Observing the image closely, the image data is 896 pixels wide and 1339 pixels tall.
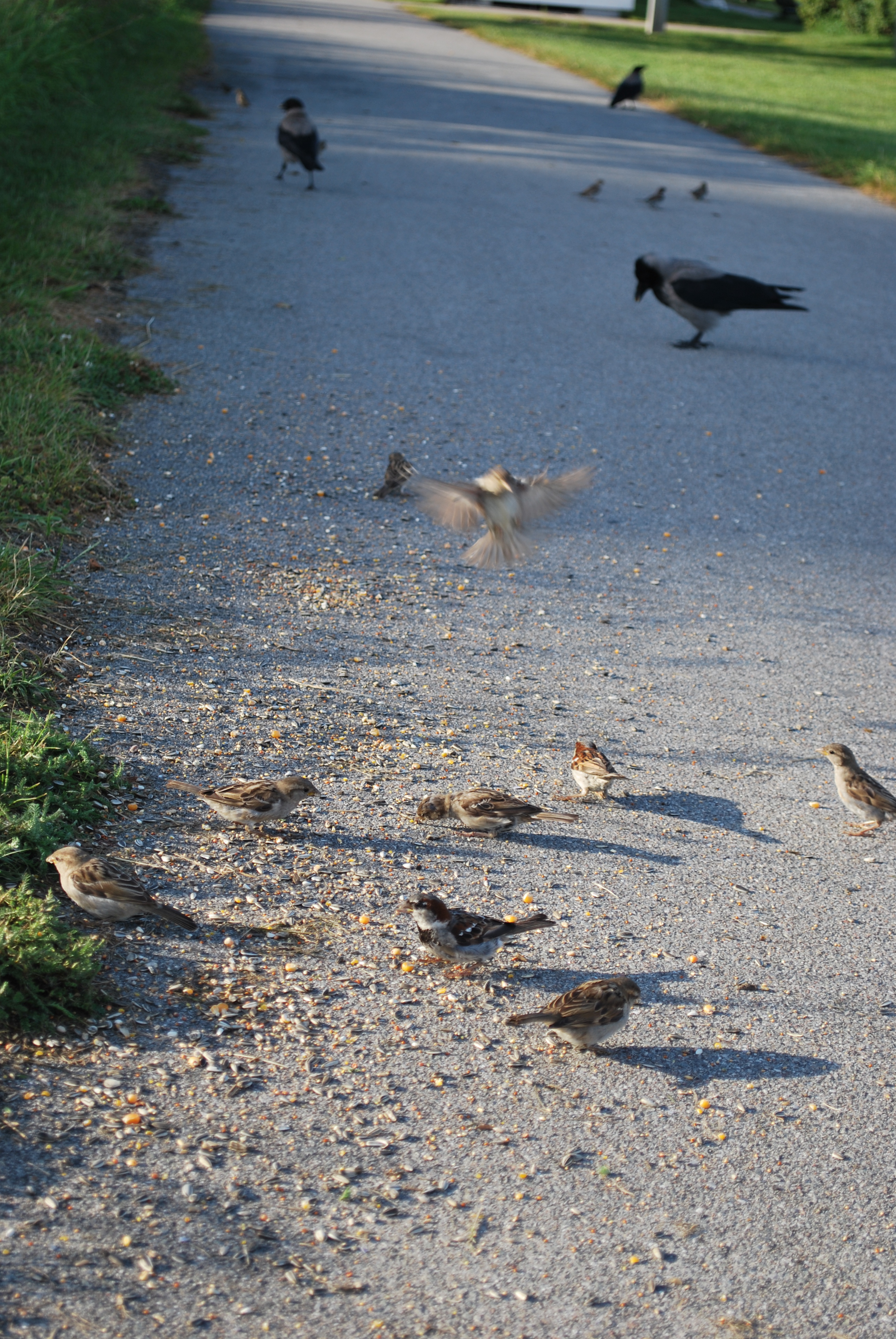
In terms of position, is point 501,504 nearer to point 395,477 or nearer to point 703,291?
point 395,477

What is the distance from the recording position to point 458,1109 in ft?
11.9

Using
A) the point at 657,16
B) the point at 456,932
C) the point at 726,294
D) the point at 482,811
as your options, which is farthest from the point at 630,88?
the point at 456,932

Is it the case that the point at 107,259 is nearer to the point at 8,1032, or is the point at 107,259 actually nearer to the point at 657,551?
the point at 657,551

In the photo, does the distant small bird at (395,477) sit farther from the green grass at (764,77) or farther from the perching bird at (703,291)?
the green grass at (764,77)

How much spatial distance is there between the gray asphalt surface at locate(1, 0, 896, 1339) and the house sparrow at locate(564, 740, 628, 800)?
0.30ft

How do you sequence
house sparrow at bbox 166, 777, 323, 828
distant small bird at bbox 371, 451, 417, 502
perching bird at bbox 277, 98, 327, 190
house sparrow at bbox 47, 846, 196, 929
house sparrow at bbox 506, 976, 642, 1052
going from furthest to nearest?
perching bird at bbox 277, 98, 327, 190 < distant small bird at bbox 371, 451, 417, 502 < house sparrow at bbox 166, 777, 323, 828 < house sparrow at bbox 47, 846, 196, 929 < house sparrow at bbox 506, 976, 642, 1052

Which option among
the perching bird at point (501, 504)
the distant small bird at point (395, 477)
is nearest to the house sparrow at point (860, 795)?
the perching bird at point (501, 504)

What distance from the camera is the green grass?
21969mm

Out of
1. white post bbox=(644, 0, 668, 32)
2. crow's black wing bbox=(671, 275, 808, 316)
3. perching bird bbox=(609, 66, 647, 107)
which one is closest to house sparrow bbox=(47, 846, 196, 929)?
crow's black wing bbox=(671, 275, 808, 316)

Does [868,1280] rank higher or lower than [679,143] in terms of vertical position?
lower

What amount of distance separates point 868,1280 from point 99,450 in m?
6.68

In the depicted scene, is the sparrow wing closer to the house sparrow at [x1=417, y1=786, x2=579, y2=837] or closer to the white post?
the house sparrow at [x1=417, y1=786, x2=579, y2=837]

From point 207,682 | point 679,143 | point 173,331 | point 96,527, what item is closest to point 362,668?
point 207,682

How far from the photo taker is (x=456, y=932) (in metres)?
4.07
